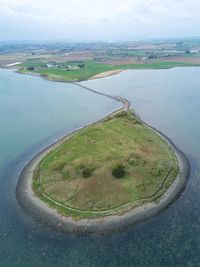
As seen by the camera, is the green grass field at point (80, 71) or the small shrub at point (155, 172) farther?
the green grass field at point (80, 71)

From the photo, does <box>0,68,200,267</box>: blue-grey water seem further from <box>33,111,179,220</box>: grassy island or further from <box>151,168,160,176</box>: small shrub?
<box>151,168,160,176</box>: small shrub

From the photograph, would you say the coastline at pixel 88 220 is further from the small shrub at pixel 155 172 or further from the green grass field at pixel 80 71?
the green grass field at pixel 80 71

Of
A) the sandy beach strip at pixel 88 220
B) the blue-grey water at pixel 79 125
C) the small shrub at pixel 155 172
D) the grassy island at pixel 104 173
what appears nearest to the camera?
the blue-grey water at pixel 79 125

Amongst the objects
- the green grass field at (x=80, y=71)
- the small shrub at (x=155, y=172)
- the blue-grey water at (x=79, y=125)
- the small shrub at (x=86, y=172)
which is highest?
the small shrub at (x=86, y=172)

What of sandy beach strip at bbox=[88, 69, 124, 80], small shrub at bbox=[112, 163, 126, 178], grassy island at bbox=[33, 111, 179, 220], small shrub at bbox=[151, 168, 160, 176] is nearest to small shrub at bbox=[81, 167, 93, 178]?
grassy island at bbox=[33, 111, 179, 220]

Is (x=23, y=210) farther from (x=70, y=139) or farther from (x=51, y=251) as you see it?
(x=70, y=139)

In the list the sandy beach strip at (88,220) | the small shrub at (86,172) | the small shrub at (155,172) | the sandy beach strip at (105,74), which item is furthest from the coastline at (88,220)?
the sandy beach strip at (105,74)
